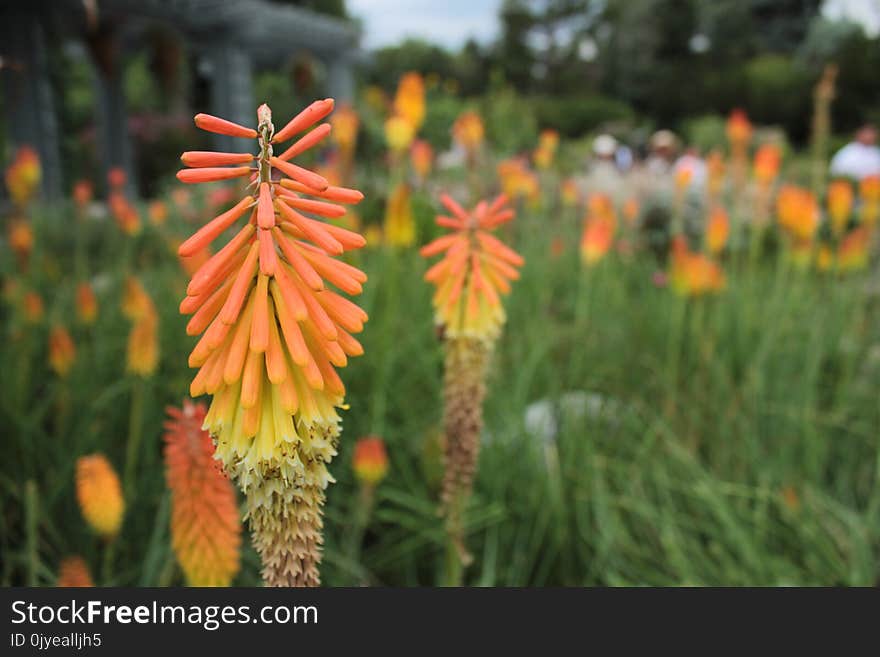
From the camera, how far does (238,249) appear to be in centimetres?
84

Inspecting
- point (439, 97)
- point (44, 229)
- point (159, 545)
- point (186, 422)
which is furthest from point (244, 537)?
point (439, 97)

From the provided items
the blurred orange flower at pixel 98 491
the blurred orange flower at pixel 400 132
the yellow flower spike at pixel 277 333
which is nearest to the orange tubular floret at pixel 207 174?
the yellow flower spike at pixel 277 333

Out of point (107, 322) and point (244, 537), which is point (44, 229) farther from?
point (244, 537)

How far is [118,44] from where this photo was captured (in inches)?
497

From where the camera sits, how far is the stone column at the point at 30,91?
10867mm

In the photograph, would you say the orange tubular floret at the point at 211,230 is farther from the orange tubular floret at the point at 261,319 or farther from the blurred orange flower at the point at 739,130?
the blurred orange flower at the point at 739,130

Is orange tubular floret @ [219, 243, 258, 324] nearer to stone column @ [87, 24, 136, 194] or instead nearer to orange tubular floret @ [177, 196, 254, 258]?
orange tubular floret @ [177, 196, 254, 258]

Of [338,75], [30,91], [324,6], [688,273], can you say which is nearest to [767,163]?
[688,273]

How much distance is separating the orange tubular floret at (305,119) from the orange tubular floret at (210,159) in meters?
0.04

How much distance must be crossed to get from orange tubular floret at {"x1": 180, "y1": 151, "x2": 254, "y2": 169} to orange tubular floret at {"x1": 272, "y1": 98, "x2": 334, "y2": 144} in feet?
0.12

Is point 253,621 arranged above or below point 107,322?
below

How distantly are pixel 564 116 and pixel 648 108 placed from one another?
6851 mm

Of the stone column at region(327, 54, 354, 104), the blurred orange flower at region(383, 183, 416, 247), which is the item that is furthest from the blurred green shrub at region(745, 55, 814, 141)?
the blurred orange flower at region(383, 183, 416, 247)

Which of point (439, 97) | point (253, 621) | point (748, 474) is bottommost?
point (748, 474)
